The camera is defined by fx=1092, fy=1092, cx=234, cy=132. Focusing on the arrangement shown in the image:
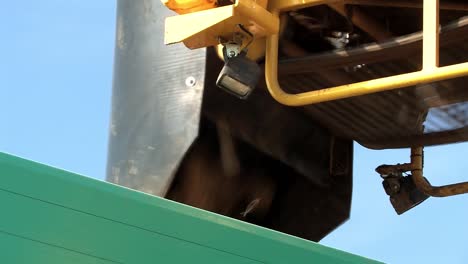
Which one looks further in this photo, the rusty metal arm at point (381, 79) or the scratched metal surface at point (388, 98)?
the scratched metal surface at point (388, 98)

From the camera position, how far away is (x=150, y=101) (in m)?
4.23

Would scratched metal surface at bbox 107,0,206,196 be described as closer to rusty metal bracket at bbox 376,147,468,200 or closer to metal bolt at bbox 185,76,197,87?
metal bolt at bbox 185,76,197,87

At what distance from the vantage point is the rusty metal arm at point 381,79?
347 centimetres

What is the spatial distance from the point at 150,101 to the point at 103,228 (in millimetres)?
1542

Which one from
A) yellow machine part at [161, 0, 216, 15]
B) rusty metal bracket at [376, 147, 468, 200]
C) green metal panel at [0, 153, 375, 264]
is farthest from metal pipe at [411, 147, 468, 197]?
green metal panel at [0, 153, 375, 264]

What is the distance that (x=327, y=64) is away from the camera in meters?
4.26

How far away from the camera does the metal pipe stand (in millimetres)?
4648

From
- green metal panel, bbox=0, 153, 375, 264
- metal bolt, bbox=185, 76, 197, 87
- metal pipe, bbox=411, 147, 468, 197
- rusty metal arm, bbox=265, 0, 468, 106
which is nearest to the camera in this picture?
green metal panel, bbox=0, 153, 375, 264

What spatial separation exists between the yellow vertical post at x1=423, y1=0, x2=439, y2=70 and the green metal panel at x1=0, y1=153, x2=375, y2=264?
35.3 inches

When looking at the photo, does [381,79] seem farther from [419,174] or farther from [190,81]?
[419,174]

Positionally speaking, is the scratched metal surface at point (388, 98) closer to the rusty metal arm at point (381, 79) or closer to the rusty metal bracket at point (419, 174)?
the rusty metal bracket at point (419, 174)

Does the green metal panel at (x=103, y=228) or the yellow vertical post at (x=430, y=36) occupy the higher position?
the yellow vertical post at (x=430, y=36)

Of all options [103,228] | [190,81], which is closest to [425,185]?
[190,81]

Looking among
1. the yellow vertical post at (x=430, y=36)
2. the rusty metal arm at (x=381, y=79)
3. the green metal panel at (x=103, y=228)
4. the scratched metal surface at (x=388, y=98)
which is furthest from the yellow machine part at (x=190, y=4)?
the green metal panel at (x=103, y=228)
